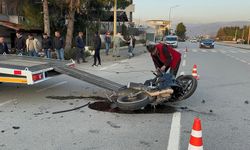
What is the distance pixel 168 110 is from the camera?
22.6 ft

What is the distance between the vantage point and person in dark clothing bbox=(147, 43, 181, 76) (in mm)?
7195

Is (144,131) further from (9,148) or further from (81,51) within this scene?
(81,51)

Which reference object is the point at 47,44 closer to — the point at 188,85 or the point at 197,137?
the point at 188,85

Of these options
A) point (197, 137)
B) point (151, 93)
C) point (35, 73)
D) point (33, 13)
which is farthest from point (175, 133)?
point (33, 13)

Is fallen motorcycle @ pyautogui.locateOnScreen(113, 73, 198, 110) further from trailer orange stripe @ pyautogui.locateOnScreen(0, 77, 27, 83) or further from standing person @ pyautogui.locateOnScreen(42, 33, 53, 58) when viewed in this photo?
standing person @ pyautogui.locateOnScreen(42, 33, 53, 58)

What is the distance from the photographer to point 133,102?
629 centimetres

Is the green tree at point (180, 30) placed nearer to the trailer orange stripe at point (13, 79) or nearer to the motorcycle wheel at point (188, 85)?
the motorcycle wheel at point (188, 85)

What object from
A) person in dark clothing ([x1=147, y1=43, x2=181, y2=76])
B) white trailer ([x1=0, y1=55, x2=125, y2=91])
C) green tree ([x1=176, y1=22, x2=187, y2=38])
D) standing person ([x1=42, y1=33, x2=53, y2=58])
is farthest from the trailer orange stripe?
green tree ([x1=176, y1=22, x2=187, y2=38])

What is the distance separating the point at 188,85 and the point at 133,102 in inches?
79.0

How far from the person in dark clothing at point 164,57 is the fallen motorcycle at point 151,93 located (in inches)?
12.1

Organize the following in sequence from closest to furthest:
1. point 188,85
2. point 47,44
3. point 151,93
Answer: point 151,93
point 188,85
point 47,44

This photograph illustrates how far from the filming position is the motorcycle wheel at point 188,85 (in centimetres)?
732

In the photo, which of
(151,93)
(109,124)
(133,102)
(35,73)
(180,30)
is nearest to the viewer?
(109,124)

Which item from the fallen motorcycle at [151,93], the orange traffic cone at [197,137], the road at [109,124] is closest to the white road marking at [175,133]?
the road at [109,124]
